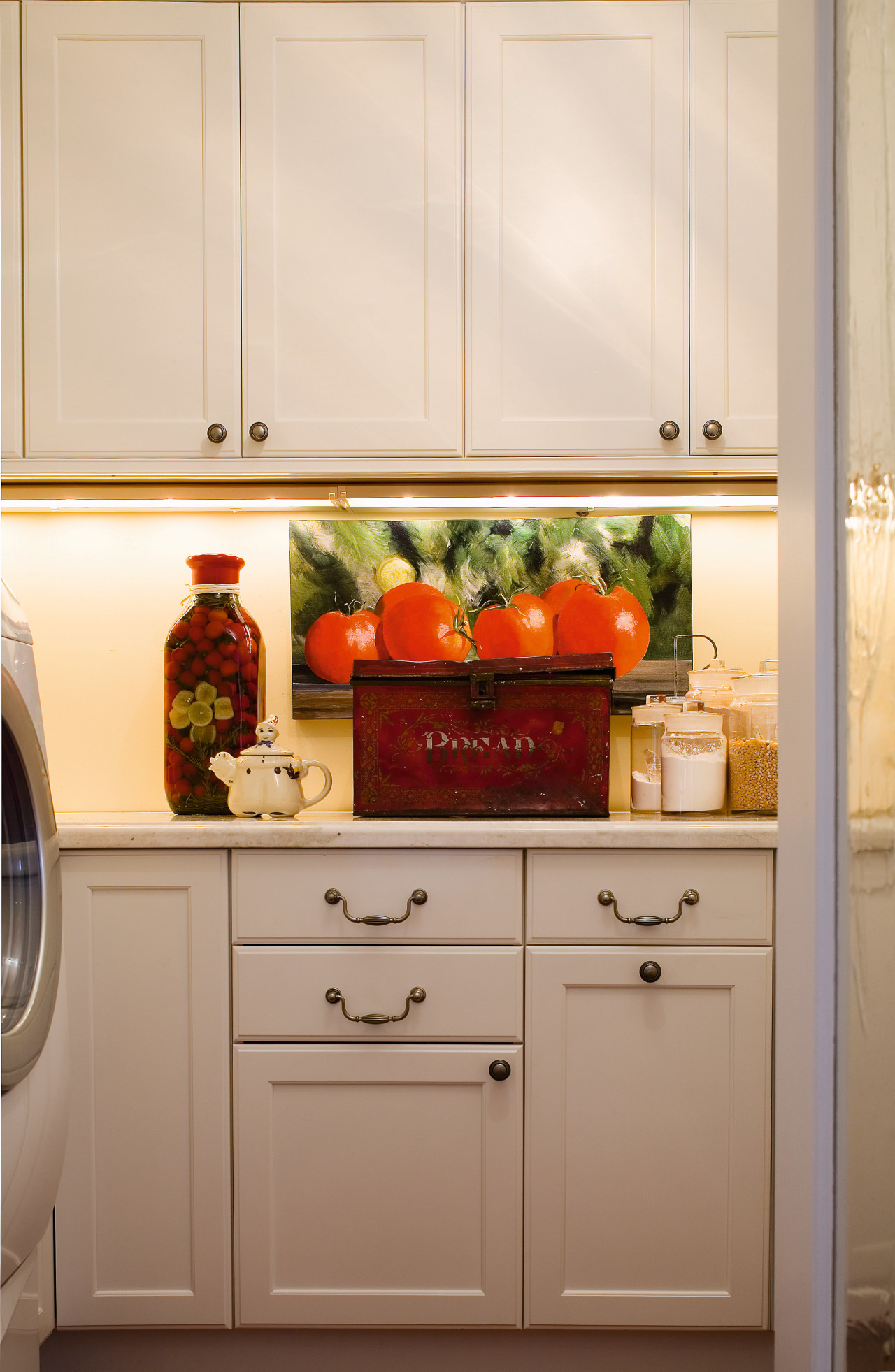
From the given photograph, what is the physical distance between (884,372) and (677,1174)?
1372mm

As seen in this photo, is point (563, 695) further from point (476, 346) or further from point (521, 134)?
point (521, 134)

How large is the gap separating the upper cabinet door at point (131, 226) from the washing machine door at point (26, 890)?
2.67ft

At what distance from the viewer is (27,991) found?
1.04m

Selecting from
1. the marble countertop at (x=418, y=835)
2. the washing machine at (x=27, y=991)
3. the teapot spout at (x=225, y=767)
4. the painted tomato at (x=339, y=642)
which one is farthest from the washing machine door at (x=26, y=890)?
the painted tomato at (x=339, y=642)

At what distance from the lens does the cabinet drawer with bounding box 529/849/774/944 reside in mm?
1479

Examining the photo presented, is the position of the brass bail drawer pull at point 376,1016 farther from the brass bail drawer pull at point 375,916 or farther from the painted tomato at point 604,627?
the painted tomato at point 604,627

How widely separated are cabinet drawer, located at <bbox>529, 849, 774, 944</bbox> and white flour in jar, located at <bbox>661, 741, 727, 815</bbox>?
6.5 inches

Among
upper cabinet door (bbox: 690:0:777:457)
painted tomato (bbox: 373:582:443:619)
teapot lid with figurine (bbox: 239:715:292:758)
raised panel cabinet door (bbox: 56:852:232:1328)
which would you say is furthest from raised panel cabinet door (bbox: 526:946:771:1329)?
upper cabinet door (bbox: 690:0:777:457)

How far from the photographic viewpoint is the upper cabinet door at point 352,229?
166 cm

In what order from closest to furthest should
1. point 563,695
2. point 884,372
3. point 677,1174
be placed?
point 884,372 → point 677,1174 → point 563,695

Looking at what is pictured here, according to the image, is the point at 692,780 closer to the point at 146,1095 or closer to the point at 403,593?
the point at 403,593

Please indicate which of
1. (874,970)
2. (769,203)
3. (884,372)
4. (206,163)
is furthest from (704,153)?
(874,970)

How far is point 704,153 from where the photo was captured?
165 cm

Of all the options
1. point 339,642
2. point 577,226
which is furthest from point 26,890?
point 577,226
